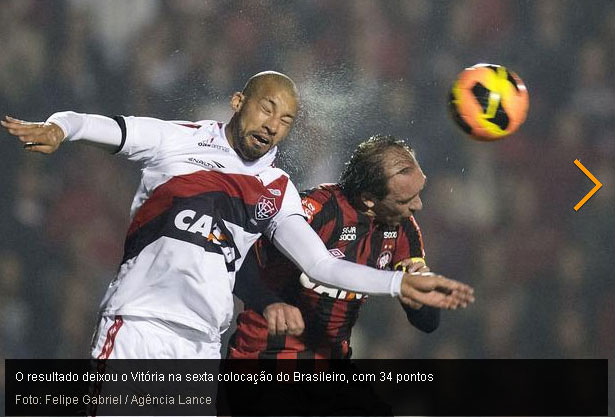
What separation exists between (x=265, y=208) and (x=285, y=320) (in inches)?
16.9

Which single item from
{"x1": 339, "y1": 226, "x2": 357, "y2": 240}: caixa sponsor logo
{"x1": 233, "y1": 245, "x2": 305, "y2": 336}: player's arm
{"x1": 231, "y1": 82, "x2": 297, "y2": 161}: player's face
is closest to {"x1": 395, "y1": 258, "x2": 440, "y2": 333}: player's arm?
{"x1": 339, "y1": 226, "x2": 357, "y2": 240}: caixa sponsor logo

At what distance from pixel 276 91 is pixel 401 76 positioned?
8.85ft

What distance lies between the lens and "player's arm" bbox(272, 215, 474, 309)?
3459 millimetres

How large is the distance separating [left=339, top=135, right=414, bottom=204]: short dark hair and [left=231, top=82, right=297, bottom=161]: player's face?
22.4 inches

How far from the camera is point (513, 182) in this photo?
21.7ft

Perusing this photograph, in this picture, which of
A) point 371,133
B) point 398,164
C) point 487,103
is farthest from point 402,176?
point 371,133

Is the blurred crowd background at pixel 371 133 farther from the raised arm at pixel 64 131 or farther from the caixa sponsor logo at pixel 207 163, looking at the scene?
the raised arm at pixel 64 131

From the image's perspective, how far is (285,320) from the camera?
3.98 meters

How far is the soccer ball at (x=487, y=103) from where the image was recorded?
4.68m

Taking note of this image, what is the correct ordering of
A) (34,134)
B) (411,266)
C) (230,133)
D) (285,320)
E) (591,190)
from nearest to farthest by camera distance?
(34,134) → (285,320) → (230,133) → (411,266) → (591,190)

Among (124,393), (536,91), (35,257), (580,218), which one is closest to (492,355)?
(580,218)

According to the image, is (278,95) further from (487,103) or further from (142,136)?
(487,103)

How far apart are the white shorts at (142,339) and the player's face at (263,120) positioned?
72 centimetres

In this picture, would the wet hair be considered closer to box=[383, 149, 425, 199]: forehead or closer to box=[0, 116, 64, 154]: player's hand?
box=[383, 149, 425, 199]: forehead
